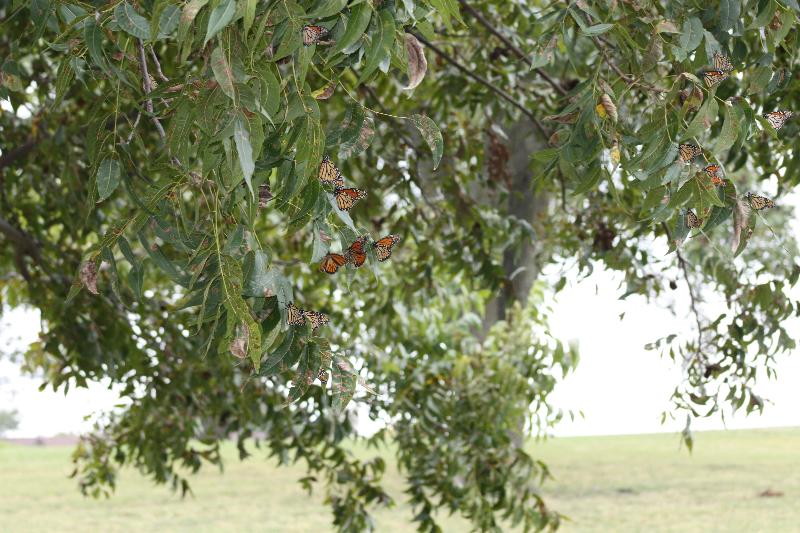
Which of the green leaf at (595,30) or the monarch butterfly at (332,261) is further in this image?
the green leaf at (595,30)

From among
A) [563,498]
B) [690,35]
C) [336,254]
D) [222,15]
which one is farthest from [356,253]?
[563,498]

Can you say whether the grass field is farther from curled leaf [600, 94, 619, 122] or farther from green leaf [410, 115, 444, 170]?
green leaf [410, 115, 444, 170]

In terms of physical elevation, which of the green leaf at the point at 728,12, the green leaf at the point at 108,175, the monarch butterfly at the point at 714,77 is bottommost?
the green leaf at the point at 108,175

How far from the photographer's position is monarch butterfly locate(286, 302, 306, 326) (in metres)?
1.49

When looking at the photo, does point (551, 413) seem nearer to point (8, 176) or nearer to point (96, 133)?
point (8, 176)

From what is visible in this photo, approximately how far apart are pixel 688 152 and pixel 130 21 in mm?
862

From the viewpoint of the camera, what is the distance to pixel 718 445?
52.2ft

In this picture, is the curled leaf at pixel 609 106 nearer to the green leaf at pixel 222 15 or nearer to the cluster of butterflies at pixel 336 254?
the cluster of butterflies at pixel 336 254

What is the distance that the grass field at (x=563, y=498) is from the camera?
8930 mm

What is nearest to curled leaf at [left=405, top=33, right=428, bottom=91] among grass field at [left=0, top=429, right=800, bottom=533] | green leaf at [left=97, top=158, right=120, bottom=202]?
green leaf at [left=97, top=158, right=120, bottom=202]

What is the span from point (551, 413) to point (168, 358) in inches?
66.6

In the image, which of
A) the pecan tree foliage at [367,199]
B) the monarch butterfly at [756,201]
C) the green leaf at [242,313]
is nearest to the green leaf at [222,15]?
the pecan tree foliage at [367,199]

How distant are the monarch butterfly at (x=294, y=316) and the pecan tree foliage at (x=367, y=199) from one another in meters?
0.03

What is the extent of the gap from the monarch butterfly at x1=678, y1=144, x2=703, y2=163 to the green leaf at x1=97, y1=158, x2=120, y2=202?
86 centimetres
